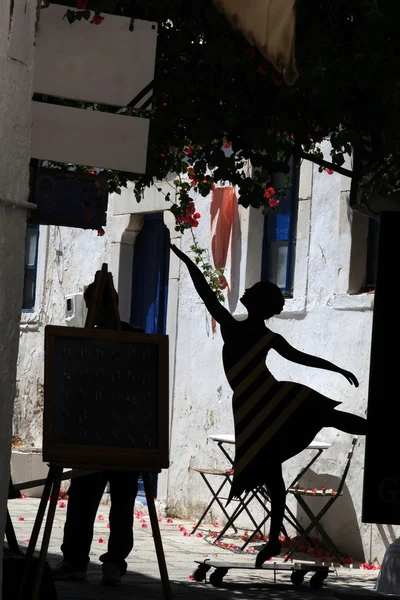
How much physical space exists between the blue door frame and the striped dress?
5.80m

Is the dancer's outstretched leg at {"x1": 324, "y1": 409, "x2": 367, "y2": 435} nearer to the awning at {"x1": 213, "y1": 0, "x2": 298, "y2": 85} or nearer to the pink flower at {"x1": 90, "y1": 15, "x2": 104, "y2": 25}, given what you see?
the awning at {"x1": 213, "y1": 0, "x2": 298, "y2": 85}

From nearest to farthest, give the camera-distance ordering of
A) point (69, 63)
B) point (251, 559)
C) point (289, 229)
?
point (69, 63)
point (251, 559)
point (289, 229)

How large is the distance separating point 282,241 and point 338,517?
102 inches

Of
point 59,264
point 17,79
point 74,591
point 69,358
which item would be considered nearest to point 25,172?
point 17,79

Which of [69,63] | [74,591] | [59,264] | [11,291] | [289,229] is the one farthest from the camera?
[59,264]

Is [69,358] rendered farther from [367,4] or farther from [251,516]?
[251,516]

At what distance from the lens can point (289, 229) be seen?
38.2 ft

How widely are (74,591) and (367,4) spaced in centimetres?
387

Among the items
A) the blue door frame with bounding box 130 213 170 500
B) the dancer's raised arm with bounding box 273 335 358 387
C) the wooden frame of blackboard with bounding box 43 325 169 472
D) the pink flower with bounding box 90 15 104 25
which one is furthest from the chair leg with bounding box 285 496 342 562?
the pink flower with bounding box 90 15 104 25

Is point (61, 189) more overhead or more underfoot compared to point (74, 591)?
more overhead

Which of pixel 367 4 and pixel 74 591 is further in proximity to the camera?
pixel 74 591

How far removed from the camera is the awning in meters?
5.88

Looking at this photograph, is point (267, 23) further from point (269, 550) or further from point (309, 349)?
point (309, 349)

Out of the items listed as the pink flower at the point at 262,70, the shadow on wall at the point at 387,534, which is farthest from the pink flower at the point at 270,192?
the pink flower at the point at 262,70
